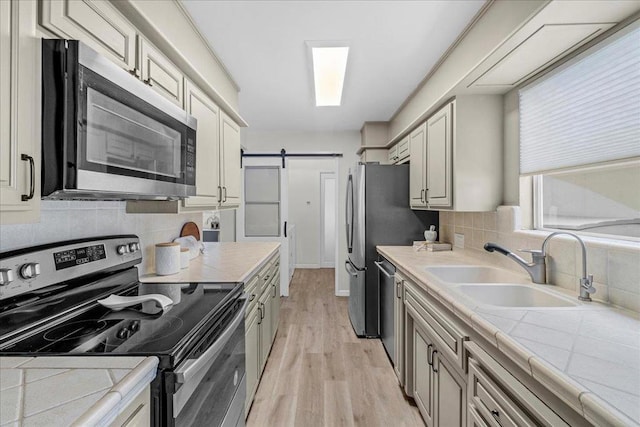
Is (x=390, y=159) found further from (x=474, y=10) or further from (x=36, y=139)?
(x=36, y=139)

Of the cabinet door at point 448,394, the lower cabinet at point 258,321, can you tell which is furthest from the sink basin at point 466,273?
the lower cabinet at point 258,321

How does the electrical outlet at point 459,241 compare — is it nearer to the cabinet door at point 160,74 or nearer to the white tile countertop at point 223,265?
the white tile countertop at point 223,265

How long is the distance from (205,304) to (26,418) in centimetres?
69

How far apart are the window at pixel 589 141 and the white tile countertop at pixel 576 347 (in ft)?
1.49

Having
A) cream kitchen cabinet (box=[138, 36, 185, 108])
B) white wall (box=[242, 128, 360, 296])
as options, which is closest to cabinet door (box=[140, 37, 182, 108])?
cream kitchen cabinet (box=[138, 36, 185, 108])

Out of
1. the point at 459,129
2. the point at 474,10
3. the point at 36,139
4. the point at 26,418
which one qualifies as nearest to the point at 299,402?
the point at 26,418

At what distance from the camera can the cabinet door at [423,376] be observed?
1.61 meters

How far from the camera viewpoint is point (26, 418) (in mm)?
552

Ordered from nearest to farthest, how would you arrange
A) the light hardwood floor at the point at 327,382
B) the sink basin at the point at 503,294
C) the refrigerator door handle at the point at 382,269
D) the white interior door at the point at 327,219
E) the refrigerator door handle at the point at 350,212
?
the sink basin at the point at 503,294, the light hardwood floor at the point at 327,382, the refrigerator door handle at the point at 382,269, the refrigerator door handle at the point at 350,212, the white interior door at the point at 327,219

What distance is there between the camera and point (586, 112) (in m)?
1.49

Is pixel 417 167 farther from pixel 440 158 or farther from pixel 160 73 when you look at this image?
pixel 160 73

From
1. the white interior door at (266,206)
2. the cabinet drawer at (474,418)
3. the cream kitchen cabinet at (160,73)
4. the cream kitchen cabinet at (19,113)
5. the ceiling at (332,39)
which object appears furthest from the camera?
the white interior door at (266,206)

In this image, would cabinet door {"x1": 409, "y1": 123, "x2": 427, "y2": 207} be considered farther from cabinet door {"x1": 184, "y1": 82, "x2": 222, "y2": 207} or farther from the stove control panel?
the stove control panel

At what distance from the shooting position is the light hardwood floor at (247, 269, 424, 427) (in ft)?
6.15
